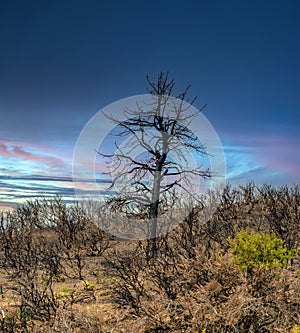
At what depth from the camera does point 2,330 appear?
7422 millimetres

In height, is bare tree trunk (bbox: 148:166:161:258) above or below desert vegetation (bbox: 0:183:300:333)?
above

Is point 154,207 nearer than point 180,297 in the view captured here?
No

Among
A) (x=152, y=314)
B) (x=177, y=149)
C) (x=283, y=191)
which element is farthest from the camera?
(x=283, y=191)

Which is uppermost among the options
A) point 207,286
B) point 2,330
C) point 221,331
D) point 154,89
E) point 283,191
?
point 154,89

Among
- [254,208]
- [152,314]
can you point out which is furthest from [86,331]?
[254,208]

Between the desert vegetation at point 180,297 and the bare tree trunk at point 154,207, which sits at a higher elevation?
the bare tree trunk at point 154,207

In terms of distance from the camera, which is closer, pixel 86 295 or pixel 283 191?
pixel 86 295

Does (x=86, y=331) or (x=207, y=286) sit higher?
(x=207, y=286)

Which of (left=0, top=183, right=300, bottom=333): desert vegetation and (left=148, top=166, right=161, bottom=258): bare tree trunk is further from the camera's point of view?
(left=148, top=166, right=161, bottom=258): bare tree trunk

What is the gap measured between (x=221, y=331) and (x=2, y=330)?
4.05m

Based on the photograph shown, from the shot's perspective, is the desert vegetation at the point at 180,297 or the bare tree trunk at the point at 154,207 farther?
the bare tree trunk at the point at 154,207

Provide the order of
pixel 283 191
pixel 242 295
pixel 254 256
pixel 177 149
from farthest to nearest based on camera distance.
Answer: pixel 283 191, pixel 177 149, pixel 254 256, pixel 242 295

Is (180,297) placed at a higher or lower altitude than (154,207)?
lower

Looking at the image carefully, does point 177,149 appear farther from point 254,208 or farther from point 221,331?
point 254,208
